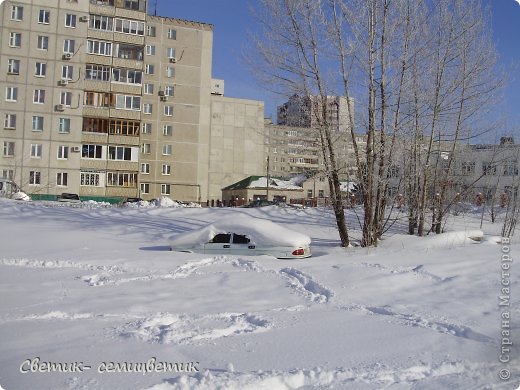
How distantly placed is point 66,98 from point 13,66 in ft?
16.0

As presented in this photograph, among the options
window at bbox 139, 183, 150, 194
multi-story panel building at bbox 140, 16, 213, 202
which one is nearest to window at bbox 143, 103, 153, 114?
multi-story panel building at bbox 140, 16, 213, 202

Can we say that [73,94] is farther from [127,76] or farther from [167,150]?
[167,150]

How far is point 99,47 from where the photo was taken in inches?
1763

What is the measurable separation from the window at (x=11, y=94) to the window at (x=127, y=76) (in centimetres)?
820

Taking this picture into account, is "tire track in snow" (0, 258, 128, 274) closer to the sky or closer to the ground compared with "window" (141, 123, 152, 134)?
closer to the ground

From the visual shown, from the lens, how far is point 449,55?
1947 cm

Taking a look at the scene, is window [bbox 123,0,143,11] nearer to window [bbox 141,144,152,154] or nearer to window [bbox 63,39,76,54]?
window [bbox 63,39,76,54]

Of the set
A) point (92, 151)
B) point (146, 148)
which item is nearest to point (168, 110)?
point (146, 148)

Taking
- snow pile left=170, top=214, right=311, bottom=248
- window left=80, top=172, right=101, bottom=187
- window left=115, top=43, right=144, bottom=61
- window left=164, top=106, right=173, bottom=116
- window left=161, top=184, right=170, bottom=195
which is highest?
window left=115, top=43, right=144, bottom=61

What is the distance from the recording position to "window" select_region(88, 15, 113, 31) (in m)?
44.8

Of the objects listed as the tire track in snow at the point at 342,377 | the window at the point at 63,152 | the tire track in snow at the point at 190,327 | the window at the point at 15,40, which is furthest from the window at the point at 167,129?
the tire track in snow at the point at 342,377

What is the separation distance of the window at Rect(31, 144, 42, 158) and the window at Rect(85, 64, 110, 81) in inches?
291

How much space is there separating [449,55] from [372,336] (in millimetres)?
16420

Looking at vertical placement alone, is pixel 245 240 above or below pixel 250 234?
below
